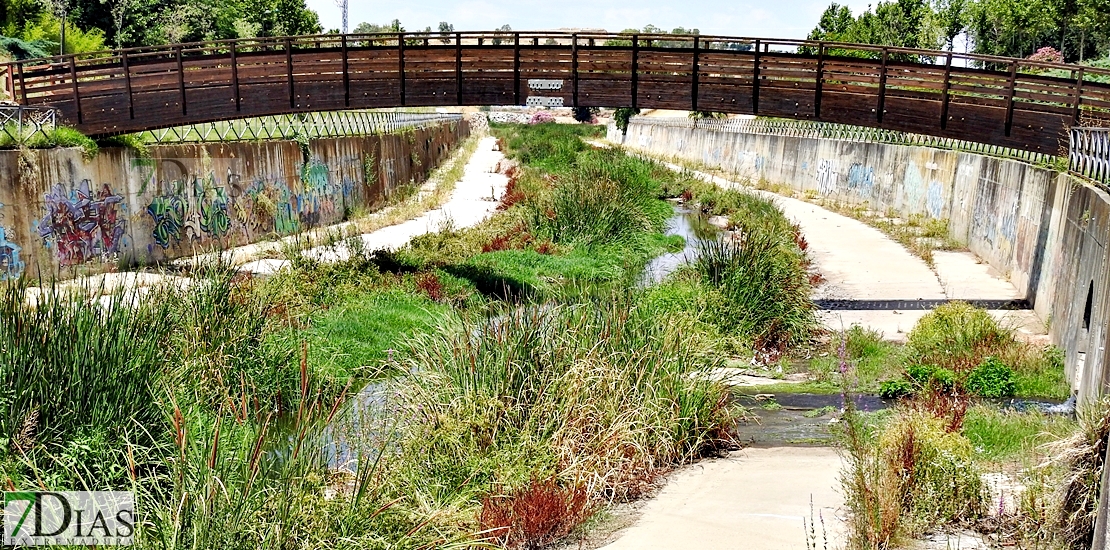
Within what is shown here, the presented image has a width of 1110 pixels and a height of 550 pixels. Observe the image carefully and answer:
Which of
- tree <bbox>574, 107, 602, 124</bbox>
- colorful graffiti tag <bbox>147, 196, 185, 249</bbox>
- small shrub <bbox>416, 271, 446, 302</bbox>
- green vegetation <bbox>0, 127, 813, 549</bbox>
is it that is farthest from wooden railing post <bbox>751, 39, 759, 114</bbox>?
tree <bbox>574, 107, 602, 124</bbox>

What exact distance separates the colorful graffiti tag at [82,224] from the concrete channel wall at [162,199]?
0.02 metres

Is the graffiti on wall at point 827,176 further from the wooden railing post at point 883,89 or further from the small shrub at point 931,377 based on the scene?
the small shrub at point 931,377

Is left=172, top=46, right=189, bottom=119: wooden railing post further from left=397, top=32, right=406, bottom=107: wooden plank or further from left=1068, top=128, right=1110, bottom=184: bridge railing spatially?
left=1068, top=128, right=1110, bottom=184: bridge railing

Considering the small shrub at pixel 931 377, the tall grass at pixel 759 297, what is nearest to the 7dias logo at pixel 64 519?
the small shrub at pixel 931 377

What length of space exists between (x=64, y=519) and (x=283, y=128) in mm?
28362

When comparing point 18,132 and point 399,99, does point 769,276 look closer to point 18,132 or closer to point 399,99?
point 399,99

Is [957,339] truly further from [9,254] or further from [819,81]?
[9,254]

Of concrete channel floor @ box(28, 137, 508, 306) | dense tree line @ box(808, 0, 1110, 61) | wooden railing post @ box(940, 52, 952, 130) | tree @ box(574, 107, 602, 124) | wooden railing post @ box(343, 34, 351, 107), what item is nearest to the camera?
concrete channel floor @ box(28, 137, 508, 306)

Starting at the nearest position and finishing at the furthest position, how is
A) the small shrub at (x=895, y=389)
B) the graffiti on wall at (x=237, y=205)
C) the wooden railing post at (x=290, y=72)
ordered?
1. the small shrub at (x=895, y=389)
2. the wooden railing post at (x=290, y=72)
3. the graffiti on wall at (x=237, y=205)

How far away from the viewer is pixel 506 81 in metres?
22.0

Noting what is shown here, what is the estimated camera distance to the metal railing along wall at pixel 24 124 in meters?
18.2

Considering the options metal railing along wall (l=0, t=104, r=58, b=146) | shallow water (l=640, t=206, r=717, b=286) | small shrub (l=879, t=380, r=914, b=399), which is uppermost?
metal railing along wall (l=0, t=104, r=58, b=146)

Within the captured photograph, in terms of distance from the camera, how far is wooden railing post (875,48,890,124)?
67.3 feet

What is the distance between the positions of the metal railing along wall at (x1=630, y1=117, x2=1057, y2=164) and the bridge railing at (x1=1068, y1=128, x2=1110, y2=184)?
4061 millimetres
